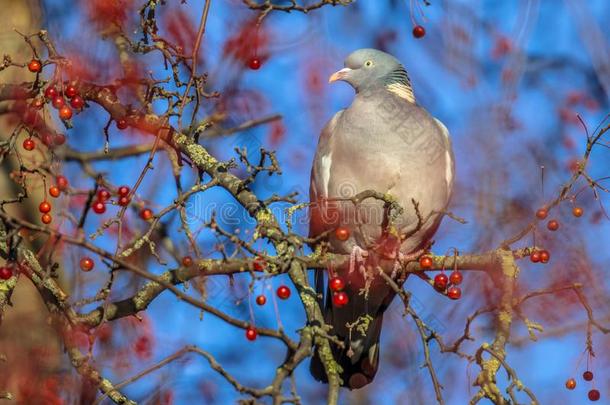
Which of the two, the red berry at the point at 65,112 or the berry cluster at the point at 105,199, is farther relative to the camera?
the red berry at the point at 65,112

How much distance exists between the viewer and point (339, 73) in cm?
502

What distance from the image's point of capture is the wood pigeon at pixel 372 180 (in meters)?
4.49

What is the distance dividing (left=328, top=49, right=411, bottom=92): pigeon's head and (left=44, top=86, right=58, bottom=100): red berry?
1.99m

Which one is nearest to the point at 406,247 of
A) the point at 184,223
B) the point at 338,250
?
the point at 338,250

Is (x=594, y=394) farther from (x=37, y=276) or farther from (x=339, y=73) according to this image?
(x=339, y=73)

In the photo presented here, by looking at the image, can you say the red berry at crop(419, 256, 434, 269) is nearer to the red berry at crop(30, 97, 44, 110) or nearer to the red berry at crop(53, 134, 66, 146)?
the red berry at crop(53, 134, 66, 146)

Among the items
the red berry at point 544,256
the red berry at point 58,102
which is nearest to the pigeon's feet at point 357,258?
the red berry at point 544,256

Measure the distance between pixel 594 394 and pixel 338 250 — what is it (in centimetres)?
179

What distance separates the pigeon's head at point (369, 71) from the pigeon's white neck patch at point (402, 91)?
0.03 meters

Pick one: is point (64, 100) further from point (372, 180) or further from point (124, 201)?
point (372, 180)

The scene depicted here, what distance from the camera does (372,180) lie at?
4.50m

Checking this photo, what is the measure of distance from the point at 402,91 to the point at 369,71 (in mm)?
232

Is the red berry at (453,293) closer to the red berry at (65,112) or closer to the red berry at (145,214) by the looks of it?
the red berry at (145,214)

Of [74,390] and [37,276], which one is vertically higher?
[37,276]
